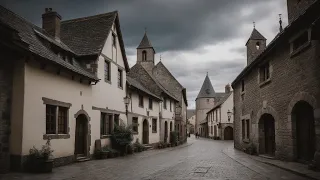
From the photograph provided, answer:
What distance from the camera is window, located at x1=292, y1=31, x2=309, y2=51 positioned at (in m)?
12.1

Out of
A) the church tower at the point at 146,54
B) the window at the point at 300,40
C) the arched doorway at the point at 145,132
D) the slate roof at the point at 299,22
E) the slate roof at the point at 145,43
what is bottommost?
the arched doorway at the point at 145,132

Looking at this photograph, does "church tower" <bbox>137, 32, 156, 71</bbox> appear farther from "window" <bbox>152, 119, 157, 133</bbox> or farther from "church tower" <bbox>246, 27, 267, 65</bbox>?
"church tower" <bbox>246, 27, 267, 65</bbox>

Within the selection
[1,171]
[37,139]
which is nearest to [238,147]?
[37,139]

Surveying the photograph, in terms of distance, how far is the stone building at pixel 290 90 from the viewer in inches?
444

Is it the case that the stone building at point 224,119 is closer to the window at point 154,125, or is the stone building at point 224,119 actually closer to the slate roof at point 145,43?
the slate roof at point 145,43

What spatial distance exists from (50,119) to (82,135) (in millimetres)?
3430

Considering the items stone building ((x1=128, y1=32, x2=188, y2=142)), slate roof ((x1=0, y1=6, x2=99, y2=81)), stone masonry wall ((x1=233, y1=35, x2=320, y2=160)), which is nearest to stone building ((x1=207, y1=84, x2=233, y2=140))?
stone building ((x1=128, y1=32, x2=188, y2=142))

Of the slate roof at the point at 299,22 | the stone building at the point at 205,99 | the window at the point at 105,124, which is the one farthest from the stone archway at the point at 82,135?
the stone building at the point at 205,99

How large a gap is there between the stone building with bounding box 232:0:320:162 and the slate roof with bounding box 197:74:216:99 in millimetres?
A: 66808

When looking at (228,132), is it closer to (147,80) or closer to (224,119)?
(224,119)

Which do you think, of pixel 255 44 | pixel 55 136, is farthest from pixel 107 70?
→ pixel 255 44

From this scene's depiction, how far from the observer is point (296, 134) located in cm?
1342

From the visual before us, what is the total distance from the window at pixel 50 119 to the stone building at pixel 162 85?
18.7 meters

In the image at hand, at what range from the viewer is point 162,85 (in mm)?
41625
